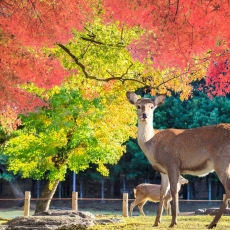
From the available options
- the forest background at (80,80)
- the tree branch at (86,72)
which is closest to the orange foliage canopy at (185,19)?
the forest background at (80,80)

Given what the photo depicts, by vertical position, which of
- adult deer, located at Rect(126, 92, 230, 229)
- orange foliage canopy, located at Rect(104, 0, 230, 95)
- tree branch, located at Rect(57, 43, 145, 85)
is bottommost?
adult deer, located at Rect(126, 92, 230, 229)

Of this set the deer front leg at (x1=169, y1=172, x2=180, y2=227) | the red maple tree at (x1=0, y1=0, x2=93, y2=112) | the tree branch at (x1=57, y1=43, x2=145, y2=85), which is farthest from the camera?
the tree branch at (x1=57, y1=43, x2=145, y2=85)

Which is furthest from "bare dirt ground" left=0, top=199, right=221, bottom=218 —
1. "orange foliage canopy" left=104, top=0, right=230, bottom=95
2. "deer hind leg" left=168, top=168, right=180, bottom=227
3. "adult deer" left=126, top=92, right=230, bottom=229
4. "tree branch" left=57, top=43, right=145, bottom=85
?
"orange foliage canopy" left=104, top=0, right=230, bottom=95

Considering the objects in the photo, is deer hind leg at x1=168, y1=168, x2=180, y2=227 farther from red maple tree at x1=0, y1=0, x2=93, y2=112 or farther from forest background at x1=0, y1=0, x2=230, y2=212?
red maple tree at x1=0, y1=0, x2=93, y2=112

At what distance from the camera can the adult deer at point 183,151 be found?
10.3m

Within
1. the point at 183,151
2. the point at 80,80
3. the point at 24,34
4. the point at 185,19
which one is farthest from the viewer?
the point at 80,80

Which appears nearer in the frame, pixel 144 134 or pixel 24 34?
pixel 24 34

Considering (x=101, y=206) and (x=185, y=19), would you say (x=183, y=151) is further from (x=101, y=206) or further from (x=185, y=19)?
(x=101, y=206)

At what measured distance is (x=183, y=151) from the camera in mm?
10781

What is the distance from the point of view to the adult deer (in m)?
10.3

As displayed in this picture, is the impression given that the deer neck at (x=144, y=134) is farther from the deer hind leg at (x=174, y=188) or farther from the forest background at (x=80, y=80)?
the forest background at (x=80, y=80)

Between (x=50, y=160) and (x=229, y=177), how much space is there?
1103 centimetres

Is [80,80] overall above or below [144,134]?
above

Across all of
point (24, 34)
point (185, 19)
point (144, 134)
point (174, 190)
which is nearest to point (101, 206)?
point (144, 134)
